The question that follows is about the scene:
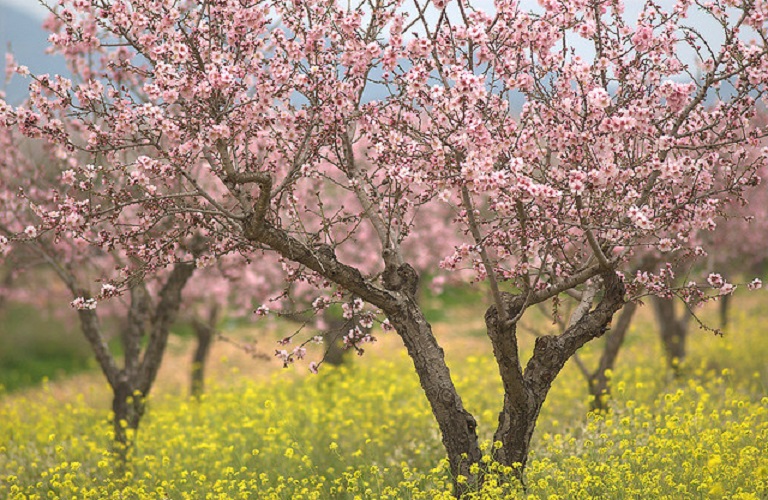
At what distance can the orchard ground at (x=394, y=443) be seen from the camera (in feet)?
22.9

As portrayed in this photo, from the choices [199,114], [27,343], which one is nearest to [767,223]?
[199,114]

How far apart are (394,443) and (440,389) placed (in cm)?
397

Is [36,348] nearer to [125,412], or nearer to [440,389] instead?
[125,412]

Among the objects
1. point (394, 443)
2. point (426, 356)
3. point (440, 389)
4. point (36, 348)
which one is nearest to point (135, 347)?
point (394, 443)

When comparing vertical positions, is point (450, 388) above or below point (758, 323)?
below

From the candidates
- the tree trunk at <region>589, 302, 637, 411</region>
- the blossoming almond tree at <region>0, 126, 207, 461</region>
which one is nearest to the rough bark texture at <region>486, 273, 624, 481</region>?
the tree trunk at <region>589, 302, 637, 411</region>

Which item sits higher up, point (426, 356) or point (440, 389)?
point (426, 356)

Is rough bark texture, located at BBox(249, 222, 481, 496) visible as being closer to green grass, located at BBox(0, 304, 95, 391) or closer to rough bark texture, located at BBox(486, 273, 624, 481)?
rough bark texture, located at BBox(486, 273, 624, 481)

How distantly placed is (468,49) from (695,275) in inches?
688

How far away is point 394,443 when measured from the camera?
1077 cm

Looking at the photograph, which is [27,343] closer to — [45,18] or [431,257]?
[431,257]

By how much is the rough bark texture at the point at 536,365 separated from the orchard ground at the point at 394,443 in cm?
31

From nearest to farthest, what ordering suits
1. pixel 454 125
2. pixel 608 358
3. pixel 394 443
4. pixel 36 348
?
pixel 454 125
pixel 394 443
pixel 608 358
pixel 36 348

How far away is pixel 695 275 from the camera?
2191cm
